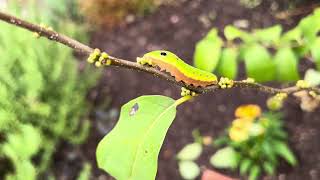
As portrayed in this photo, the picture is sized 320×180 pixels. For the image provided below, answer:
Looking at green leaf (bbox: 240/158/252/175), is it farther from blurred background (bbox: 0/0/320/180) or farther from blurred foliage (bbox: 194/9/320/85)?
blurred foliage (bbox: 194/9/320/85)

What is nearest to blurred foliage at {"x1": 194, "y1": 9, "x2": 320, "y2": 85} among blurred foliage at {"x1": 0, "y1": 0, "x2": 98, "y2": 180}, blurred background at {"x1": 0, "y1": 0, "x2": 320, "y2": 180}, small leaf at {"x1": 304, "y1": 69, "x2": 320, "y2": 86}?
small leaf at {"x1": 304, "y1": 69, "x2": 320, "y2": 86}

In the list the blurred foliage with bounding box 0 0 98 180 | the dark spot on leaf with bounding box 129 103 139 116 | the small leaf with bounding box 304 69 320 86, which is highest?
the blurred foliage with bounding box 0 0 98 180

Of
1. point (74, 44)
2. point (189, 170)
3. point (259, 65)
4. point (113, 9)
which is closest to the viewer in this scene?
point (74, 44)

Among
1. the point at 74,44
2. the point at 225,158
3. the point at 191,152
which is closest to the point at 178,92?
the point at 191,152

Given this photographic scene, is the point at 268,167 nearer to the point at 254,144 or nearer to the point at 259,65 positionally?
the point at 254,144

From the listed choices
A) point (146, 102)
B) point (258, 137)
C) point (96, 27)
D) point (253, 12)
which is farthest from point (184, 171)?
point (146, 102)

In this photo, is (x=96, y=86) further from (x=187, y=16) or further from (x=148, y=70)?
(x=148, y=70)
